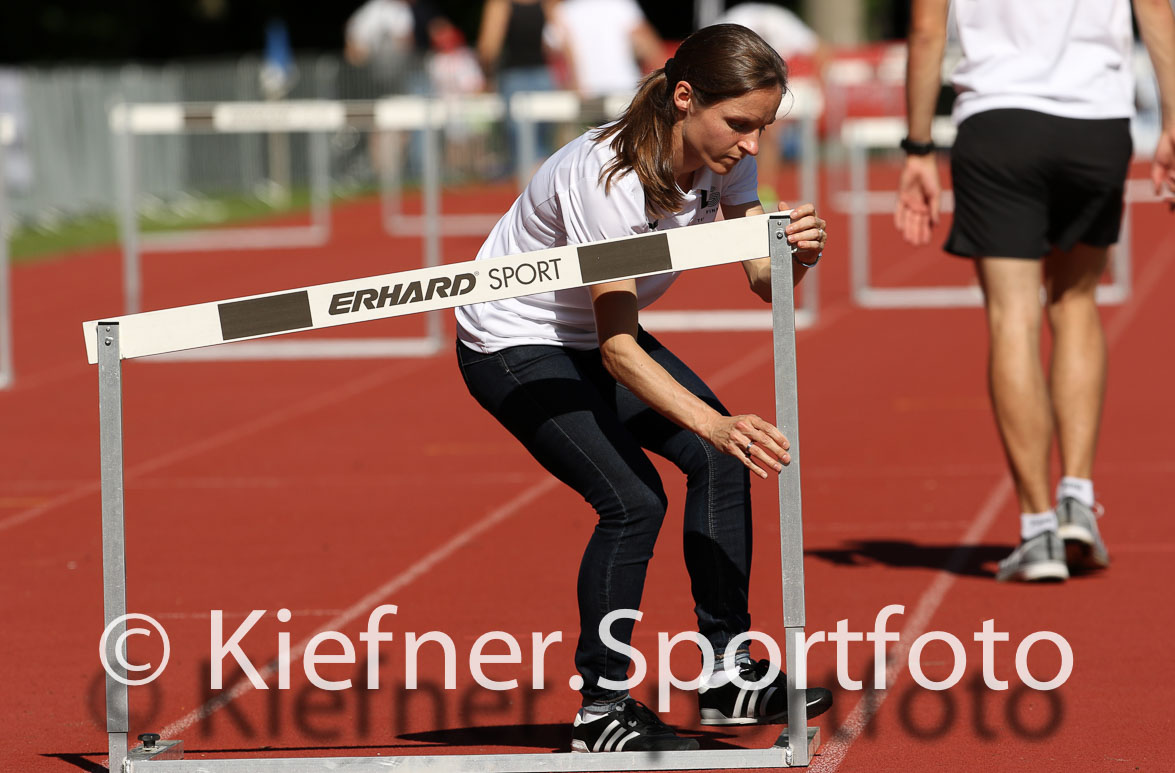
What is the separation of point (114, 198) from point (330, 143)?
566 centimetres

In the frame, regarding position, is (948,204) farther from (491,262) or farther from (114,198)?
(491,262)

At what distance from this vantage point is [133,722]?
15.0 ft

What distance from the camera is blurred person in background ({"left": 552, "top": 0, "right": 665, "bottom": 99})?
16812 mm

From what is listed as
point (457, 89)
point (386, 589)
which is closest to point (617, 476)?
point (386, 589)

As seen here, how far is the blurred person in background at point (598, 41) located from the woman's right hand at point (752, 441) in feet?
42.7

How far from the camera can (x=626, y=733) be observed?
410 cm

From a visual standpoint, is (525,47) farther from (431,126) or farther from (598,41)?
(431,126)

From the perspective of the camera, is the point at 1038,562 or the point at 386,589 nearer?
the point at 1038,562

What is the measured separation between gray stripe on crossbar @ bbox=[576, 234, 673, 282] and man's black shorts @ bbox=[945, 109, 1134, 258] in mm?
2242

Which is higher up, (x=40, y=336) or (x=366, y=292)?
(x=40, y=336)

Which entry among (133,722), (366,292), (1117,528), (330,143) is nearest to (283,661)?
(133,722)

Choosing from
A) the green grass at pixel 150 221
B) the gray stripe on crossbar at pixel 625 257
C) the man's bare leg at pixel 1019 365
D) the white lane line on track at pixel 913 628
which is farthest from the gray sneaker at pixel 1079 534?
the green grass at pixel 150 221

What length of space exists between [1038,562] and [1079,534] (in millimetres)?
206

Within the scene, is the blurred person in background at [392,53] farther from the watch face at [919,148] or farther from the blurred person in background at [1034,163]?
the blurred person in background at [1034,163]
